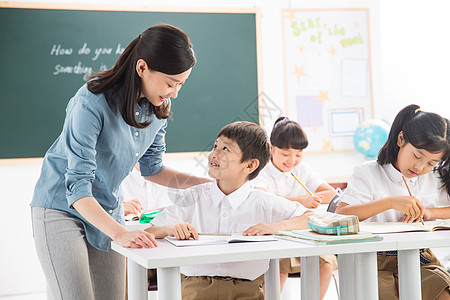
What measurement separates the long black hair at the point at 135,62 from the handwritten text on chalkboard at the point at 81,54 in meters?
2.41

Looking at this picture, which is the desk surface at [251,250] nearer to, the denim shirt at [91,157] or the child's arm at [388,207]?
the denim shirt at [91,157]

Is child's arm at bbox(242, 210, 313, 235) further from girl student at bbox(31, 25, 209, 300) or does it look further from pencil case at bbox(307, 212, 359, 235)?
girl student at bbox(31, 25, 209, 300)

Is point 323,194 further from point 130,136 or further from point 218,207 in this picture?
point 130,136

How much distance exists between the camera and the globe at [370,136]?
4.13 metres

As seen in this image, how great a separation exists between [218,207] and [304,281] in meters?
0.38

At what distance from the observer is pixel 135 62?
154cm

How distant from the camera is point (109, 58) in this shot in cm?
394

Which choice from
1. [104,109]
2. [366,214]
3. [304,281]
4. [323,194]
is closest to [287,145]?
[323,194]

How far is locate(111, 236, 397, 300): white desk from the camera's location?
1.21 meters

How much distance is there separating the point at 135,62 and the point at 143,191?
1.83m

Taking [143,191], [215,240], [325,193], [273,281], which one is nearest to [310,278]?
[273,281]

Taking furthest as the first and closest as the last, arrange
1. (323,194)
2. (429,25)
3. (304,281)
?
(429,25) → (323,194) → (304,281)

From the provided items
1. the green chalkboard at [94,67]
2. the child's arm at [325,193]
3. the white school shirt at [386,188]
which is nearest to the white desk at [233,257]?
the white school shirt at [386,188]

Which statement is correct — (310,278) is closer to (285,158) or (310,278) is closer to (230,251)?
(230,251)
